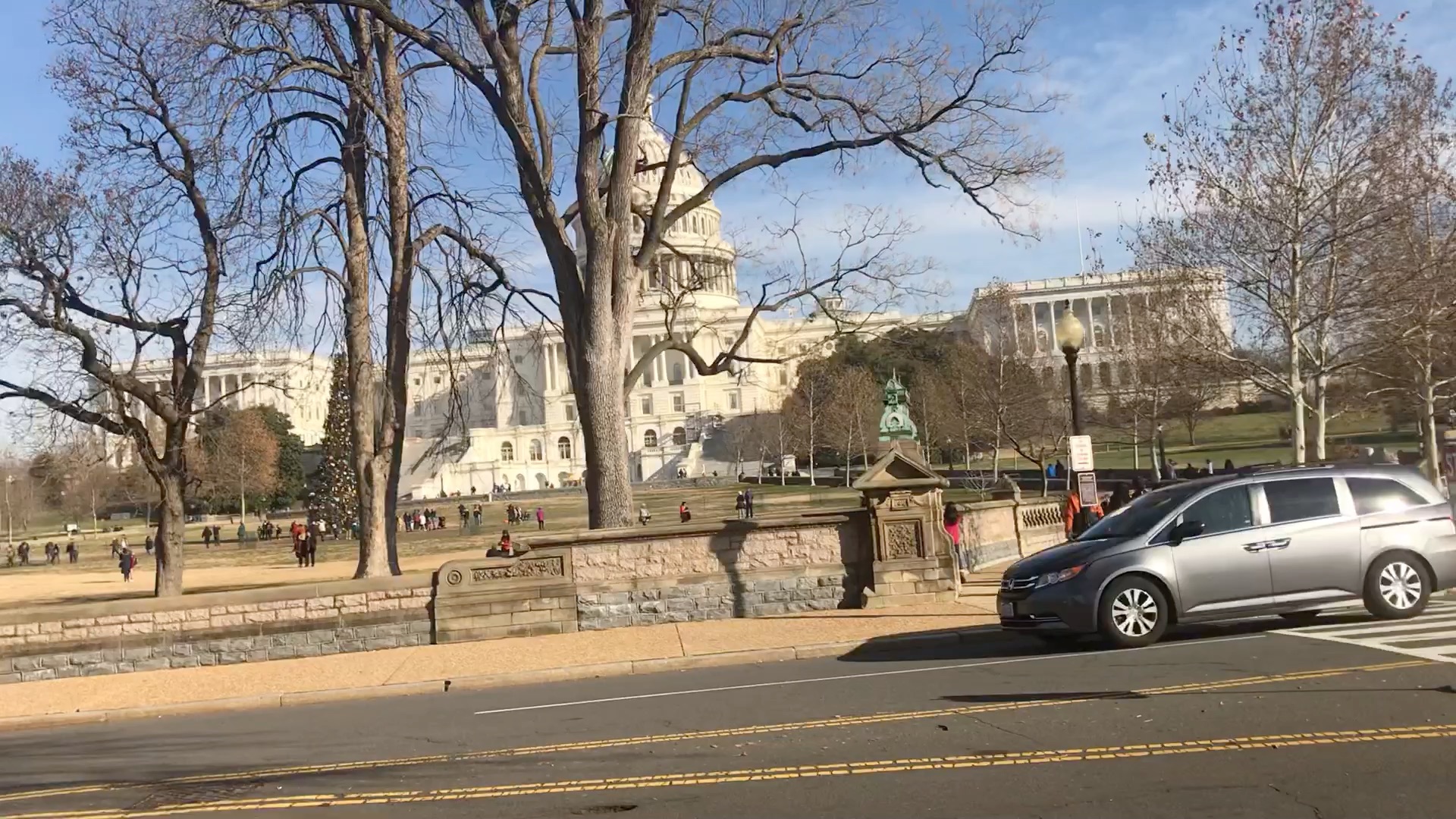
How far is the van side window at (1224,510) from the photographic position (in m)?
10.9

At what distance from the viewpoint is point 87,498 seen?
310ft

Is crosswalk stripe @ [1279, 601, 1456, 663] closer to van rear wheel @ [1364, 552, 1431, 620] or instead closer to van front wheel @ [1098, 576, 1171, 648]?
van rear wheel @ [1364, 552, 1431, 620]

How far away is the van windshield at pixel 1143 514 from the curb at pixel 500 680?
1826 millimetres

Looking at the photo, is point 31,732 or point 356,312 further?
point 356,312

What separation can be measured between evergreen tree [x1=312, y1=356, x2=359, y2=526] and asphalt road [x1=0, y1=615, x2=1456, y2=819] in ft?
152

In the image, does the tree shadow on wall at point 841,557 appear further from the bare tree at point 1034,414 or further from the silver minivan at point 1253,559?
the bare tree at point 1034,414

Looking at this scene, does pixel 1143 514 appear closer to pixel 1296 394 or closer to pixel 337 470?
pixel 1296 394

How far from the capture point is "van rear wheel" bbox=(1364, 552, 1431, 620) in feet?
35.5

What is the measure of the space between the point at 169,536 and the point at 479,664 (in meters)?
14.9

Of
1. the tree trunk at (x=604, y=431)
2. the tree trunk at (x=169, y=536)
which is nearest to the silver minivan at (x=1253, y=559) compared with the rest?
the tree trunk at (x=604, y=431)

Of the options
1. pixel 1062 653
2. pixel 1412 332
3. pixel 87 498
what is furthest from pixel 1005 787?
pixel 87 498

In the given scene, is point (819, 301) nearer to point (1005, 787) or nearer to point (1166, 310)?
A: point (1005, 787)

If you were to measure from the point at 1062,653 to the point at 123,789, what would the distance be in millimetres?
7887

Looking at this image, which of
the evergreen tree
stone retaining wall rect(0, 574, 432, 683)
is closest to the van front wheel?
stone retaining wall rect(0, 574, 432, 683)
